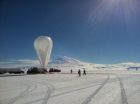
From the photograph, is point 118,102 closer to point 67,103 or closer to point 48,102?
point 67,103

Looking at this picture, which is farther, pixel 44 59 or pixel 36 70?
pixel 44 59

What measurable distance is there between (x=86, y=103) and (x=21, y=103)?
133 inches

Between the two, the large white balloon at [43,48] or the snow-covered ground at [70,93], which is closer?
the snow-covered ground at [70,93]

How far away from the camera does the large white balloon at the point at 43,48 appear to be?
321ft

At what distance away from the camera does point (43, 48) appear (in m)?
100

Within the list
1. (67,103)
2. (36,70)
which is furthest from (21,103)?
(36,70)

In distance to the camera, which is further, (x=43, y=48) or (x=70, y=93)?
(x=43, y=48)

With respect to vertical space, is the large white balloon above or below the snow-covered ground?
above

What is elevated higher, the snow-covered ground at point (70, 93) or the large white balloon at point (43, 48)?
the large white balloon at point (43, 48)

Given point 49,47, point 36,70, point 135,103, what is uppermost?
point 49,47

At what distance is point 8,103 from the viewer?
44.8ft

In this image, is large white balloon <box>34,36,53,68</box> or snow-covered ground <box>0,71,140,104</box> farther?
large white balloon <box>34,36,53,68</box>

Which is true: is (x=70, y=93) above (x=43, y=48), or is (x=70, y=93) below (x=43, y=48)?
below

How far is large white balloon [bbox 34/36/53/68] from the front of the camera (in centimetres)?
9788
